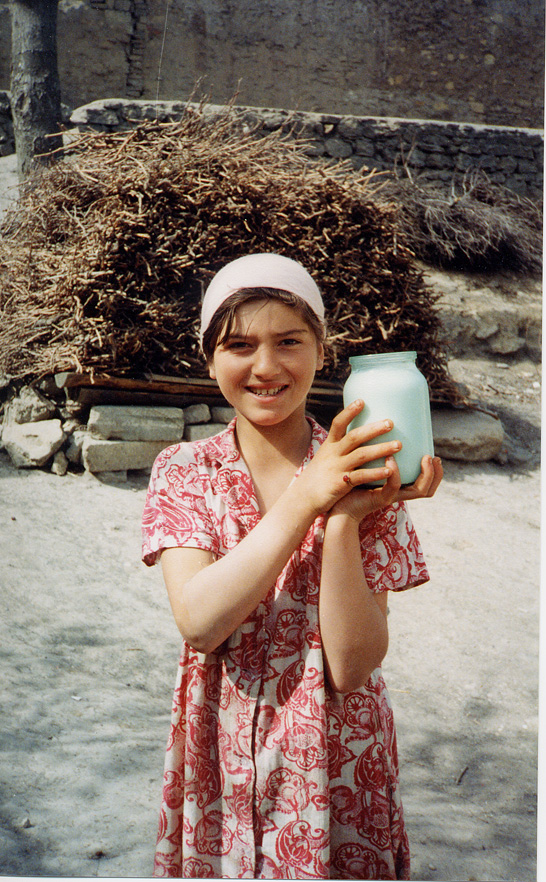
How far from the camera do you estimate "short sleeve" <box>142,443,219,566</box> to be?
40.6 inches

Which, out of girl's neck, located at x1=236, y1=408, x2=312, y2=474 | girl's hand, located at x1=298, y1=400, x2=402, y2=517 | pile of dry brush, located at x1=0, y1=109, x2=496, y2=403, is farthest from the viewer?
pile of dry brush, located at x1=0, y1=109, x2=496, y2=403

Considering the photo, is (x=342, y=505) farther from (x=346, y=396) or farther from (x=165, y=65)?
(x=165, y=65)

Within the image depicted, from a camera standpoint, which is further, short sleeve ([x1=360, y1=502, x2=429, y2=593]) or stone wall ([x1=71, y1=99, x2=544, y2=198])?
stone wall ([x1=71, y1=99, x2=544, y2=198])

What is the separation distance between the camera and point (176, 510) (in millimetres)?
1063

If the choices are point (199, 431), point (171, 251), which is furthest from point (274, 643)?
point (171, 251)

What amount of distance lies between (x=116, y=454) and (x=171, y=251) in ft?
4.42

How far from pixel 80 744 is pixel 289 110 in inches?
214

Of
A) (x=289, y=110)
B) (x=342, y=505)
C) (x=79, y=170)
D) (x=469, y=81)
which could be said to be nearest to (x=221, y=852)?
(x=342, y=505)

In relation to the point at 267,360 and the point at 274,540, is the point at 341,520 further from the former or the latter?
the point at 267,360

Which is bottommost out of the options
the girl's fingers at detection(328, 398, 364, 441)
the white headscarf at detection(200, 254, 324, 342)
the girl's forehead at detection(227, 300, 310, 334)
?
the girl's fingers at detection(328, 398, 364, 441)

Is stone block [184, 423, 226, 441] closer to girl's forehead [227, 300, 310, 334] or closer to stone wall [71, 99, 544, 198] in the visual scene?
stone wall [71, 99, 544, 198]

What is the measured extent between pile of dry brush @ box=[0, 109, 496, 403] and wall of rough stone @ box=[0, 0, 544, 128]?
0.77 meters

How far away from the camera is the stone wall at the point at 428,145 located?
244 inches

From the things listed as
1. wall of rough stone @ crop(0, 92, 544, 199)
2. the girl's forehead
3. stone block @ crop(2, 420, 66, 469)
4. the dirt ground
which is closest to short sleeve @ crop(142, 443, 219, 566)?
the girl's forehead
